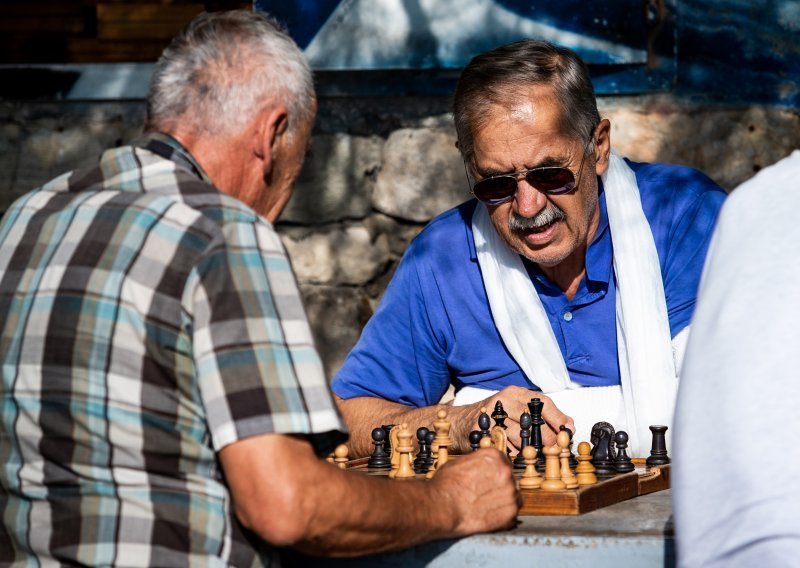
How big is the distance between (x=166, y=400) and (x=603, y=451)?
1136 millimetres

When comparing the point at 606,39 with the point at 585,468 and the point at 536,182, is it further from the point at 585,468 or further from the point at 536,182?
the point at 585,468

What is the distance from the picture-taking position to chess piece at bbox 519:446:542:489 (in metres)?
2.40

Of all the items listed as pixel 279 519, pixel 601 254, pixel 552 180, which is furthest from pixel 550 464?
pixel 601 254

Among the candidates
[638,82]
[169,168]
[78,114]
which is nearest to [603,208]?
[638,82]

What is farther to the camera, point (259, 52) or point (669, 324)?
point (669, 324)

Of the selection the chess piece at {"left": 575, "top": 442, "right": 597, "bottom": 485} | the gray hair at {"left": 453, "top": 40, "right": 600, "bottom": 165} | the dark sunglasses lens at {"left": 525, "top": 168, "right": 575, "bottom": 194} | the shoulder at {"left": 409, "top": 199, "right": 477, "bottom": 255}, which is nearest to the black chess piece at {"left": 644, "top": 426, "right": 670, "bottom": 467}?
the chess piece at {"left": 575, "top": 442, "right": 597, "bottom": 485}

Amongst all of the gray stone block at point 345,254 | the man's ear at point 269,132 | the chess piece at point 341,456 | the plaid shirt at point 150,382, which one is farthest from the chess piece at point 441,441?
the gray stone block at point 345,254

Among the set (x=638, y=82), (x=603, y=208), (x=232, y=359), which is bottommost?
(x=232, y=359)

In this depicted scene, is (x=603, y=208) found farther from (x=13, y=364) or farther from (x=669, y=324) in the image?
(x=13, y=364)

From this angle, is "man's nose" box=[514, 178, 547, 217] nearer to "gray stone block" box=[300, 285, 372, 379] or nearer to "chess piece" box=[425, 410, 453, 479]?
"chess piece" box=[425, 410, 453, 479]

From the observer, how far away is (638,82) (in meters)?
4.81

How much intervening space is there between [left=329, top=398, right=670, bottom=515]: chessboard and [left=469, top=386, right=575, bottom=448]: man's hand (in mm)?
163

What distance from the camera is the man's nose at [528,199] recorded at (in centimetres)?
331

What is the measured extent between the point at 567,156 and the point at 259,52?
4.44 ft
